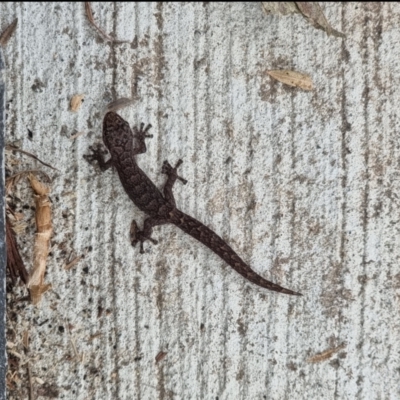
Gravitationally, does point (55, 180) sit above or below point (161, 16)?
below

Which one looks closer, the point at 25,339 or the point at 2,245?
the point at 2,245

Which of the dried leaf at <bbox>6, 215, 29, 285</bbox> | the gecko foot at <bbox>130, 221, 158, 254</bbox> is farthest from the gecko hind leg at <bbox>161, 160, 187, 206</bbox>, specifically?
the dried leaf at <bbox>6, 215, 29, 285</bbox>

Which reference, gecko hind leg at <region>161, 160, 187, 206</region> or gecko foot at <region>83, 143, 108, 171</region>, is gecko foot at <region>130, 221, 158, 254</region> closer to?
gecko hind leg at <region>161, 160, 187, 206</region>

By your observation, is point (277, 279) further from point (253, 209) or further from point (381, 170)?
point (381, 170)

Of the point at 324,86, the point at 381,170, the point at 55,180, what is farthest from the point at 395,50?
the point at 55,180

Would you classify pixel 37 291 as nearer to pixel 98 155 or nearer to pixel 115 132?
pixel 98 155

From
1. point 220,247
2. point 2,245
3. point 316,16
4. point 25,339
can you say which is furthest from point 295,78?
point 25,339
